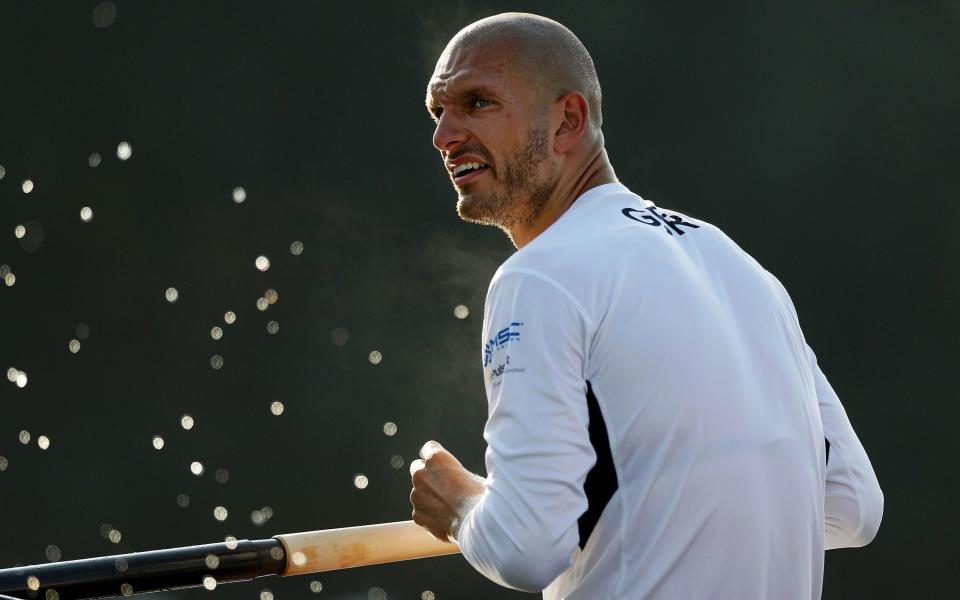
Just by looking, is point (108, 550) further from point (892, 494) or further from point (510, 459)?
point (510, 459)

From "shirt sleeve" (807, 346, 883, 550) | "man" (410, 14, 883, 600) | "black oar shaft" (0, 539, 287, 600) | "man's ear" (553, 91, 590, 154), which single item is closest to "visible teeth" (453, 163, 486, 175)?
"man's ear" (553, 91, 590, 154)

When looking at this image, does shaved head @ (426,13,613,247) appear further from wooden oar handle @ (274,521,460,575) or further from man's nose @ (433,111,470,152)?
wooden oar handle @ (274,521,460,575)

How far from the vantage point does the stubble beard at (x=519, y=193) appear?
1.33m

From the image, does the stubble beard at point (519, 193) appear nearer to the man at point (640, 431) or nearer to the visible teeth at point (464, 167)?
the visible teeth at point (464, 167)

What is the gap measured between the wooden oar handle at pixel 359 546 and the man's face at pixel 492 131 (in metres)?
0.46

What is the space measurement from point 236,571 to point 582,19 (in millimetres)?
2994

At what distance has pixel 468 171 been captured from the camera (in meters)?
1.35

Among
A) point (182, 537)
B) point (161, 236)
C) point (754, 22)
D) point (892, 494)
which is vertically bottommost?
point (892, 494)

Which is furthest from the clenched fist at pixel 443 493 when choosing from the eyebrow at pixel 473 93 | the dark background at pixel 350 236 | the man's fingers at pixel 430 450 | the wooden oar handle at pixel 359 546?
the dark background at pixel 350 236

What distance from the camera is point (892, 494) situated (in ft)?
12.9

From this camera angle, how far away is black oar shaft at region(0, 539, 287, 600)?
50.5 inches

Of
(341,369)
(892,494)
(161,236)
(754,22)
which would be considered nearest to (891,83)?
(754,22)

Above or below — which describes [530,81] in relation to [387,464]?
above

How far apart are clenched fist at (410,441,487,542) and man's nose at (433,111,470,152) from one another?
384 millimetres
